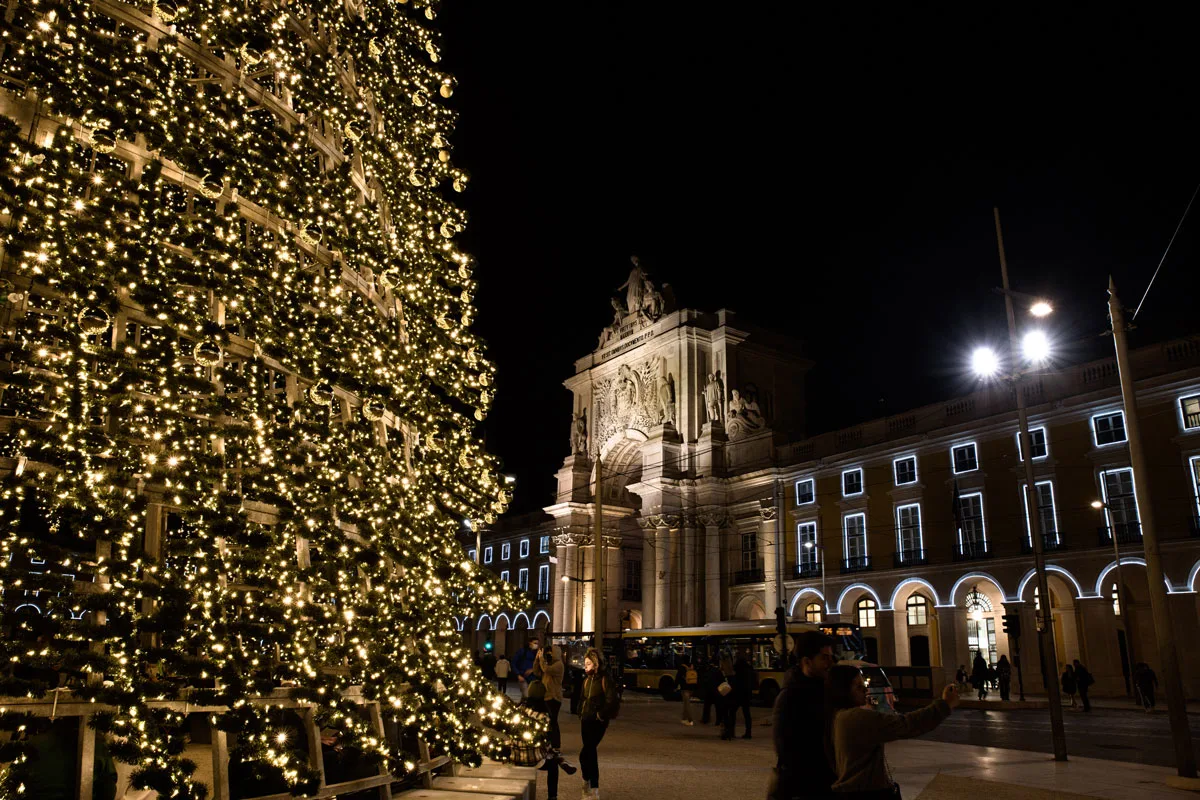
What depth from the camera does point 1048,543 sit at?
3391 cm

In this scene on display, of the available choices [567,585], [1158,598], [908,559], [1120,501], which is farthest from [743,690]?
[567,585]

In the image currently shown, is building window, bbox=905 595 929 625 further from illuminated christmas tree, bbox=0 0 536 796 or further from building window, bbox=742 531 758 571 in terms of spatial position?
illuminated christmas tree, bbox=0 0 536 796

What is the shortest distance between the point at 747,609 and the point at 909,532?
35.9ft

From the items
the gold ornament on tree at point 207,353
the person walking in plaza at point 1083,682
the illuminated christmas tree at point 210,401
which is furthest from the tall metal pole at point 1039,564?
the gold ornament on tree at point 207,353

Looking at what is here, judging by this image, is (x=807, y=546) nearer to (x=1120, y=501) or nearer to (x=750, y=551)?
(x=750, y=551)

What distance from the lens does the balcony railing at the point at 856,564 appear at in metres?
40.1

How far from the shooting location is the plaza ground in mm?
10651

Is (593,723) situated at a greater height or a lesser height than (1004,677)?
greater

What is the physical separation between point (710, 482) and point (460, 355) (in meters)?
40.3

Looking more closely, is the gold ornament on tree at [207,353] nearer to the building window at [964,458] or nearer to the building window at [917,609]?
the building window at [964,458]

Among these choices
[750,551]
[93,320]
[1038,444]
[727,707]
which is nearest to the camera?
[93,320]

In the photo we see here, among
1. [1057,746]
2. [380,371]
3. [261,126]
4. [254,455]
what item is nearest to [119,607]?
[254,455]

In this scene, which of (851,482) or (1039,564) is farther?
(851,482)

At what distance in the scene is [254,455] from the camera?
19.2ft
